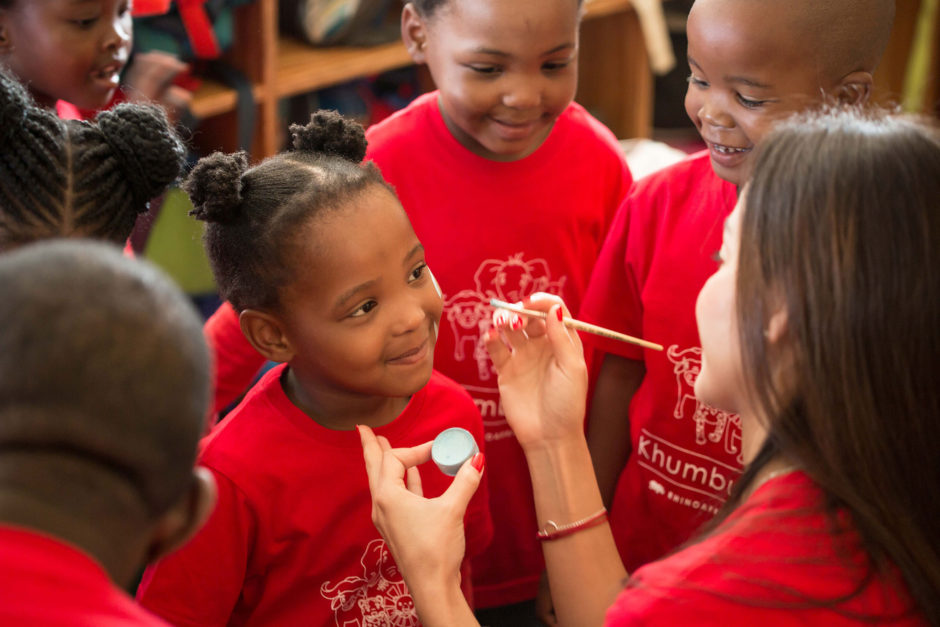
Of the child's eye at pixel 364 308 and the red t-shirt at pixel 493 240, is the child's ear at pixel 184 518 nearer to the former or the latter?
the child's eye at pixel 364 308

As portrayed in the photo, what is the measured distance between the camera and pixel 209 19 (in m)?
2.13

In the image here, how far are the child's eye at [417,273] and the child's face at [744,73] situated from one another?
0.41 metres

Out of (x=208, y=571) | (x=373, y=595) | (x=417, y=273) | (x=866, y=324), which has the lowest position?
(x=373, y=595)

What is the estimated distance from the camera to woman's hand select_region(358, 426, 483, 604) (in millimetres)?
989

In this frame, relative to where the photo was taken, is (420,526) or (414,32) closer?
(420,526)

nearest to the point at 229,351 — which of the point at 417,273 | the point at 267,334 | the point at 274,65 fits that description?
the point at 267,334

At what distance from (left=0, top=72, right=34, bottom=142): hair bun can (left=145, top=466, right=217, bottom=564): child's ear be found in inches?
21.2

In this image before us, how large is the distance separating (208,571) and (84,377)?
0.52m

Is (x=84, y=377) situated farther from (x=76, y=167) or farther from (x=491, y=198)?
(x=491, y=198)

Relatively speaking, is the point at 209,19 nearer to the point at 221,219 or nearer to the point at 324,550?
the point at 221,219

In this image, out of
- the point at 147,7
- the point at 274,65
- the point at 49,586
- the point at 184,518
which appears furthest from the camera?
the point at 274,65

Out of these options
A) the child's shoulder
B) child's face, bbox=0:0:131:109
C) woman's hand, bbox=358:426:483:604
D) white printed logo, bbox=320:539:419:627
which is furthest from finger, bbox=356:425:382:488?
child's face, bbox=0:0:131:109

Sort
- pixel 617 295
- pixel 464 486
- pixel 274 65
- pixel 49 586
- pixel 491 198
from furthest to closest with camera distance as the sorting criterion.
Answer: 1. pixel 274 65
2. pixel 491 198
3. pixel 617 295
4. pixel 464 486
5. pixel 49 586

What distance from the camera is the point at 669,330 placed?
1262 mm
